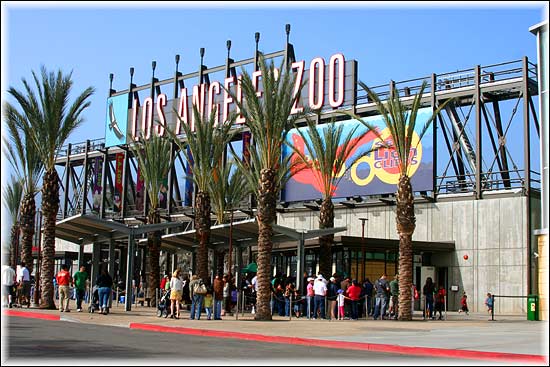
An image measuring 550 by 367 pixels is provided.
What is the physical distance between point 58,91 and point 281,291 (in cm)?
1182

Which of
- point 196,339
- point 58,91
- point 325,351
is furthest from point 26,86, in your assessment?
point 325,351

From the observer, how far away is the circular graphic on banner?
42844mm

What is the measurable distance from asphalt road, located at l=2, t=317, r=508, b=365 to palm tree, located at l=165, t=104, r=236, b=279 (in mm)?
14765

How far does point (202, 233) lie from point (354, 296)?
848 cm

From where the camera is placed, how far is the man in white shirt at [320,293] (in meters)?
27.1

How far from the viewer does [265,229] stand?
1053 inches

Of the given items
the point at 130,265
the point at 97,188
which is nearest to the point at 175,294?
the point at 130,265

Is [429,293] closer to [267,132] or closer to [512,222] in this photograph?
[267,132]

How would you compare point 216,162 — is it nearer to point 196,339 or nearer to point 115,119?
point 196,339

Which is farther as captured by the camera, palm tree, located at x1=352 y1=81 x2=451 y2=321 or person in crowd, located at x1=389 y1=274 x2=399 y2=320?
person in crowd, located at x1=389 y1=274 x2=399 y2=320

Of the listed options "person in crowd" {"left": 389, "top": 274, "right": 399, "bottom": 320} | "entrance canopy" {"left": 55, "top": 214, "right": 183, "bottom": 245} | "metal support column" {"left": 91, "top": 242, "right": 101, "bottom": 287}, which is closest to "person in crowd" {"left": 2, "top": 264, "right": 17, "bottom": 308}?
"entrance canopy" {"left": 55, "top": 214, "right": 183, "bottom": 245}

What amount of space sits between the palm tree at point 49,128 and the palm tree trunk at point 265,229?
8874mm

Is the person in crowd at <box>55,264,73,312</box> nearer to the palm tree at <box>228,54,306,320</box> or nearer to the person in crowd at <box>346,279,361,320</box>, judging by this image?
the palm tree at <box>228,54,306,320</box>

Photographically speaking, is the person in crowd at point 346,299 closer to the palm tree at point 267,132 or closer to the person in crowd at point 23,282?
the palm tree at point 267,132
